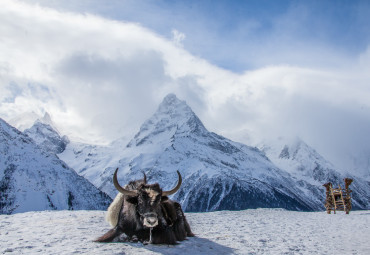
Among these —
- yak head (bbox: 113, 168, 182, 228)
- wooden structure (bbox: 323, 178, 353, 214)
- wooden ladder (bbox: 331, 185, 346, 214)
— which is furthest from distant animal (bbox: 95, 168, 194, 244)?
wooden ladder (bbox: 331, 185, 346, 214)

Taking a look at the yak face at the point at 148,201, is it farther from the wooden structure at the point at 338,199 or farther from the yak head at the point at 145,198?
the wooden structure at the point at 338,199

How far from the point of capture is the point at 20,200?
191 meters

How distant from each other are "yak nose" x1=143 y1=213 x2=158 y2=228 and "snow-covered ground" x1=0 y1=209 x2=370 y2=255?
85 cm

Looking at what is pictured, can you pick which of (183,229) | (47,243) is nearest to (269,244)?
(183,229)

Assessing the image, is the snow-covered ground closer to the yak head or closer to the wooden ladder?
the yak head

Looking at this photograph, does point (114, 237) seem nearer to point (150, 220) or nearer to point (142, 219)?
point (142, 219)

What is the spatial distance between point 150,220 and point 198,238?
4.08 metres

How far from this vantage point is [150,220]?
1175 cm

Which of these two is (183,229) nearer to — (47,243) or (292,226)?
(47,243)

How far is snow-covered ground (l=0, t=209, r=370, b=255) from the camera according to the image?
1206cm

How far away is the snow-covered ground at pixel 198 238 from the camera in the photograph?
1206 centimetres

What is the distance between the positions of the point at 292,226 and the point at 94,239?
12535mm

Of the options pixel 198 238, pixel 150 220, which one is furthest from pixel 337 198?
pixel 150 220

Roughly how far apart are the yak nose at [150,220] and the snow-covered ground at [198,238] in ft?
2.77
